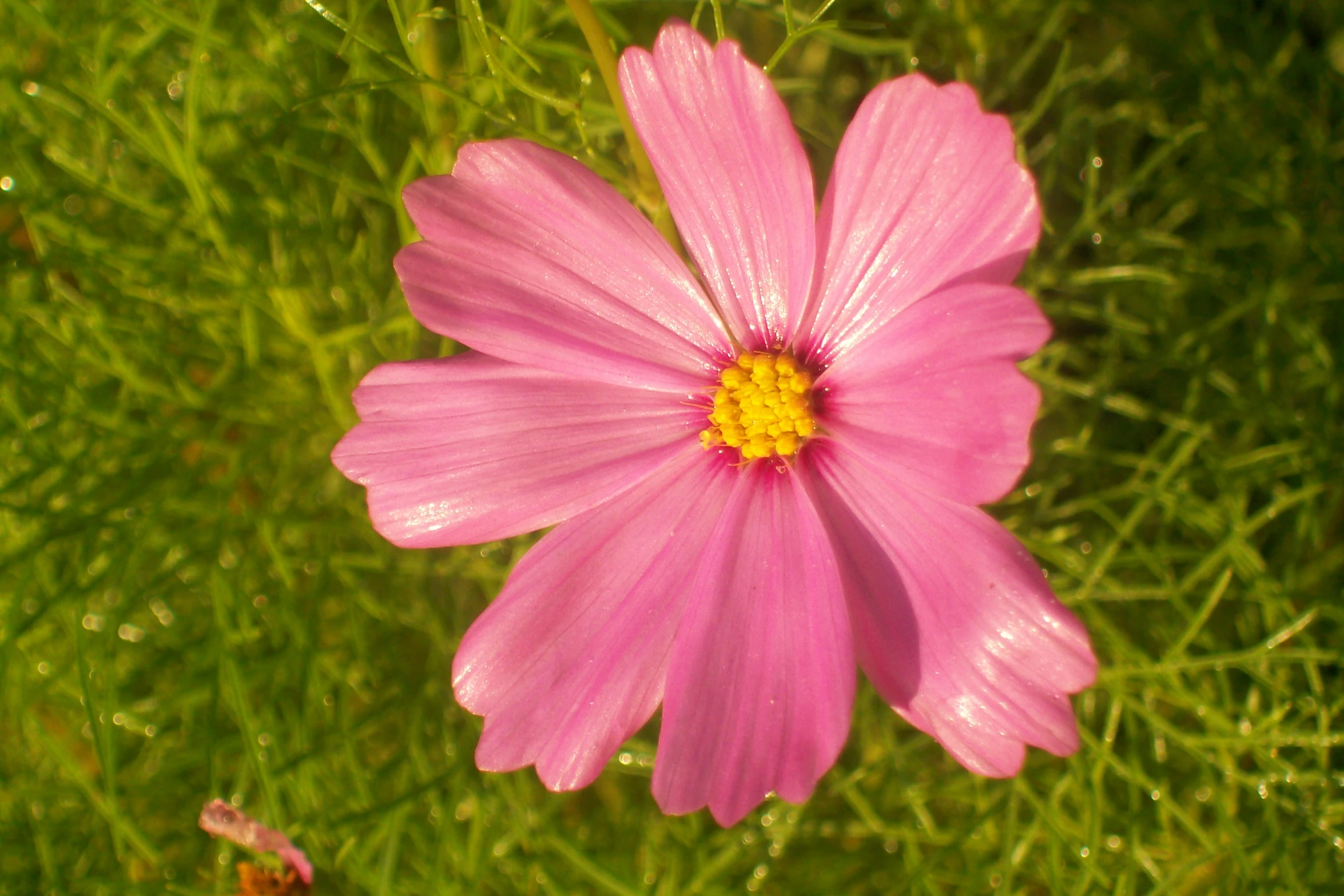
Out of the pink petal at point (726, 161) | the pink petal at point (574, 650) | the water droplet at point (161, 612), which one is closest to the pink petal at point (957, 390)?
the pink petal at point (726, 161)

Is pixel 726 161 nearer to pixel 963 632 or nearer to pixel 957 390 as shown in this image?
pixel 957 390

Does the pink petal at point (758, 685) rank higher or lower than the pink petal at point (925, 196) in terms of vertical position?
lower

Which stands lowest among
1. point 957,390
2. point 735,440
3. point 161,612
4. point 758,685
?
point 161,612

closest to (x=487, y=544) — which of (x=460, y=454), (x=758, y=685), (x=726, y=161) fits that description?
(x=460, y=454)

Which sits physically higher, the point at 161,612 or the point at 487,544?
the point at 487,544

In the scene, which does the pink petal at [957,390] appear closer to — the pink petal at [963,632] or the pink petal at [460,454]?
the pink petal at [963,632]

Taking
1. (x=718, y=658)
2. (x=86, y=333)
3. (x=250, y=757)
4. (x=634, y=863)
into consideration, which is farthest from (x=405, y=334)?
(x=634, y=863)

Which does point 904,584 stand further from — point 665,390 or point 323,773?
point 323,773
